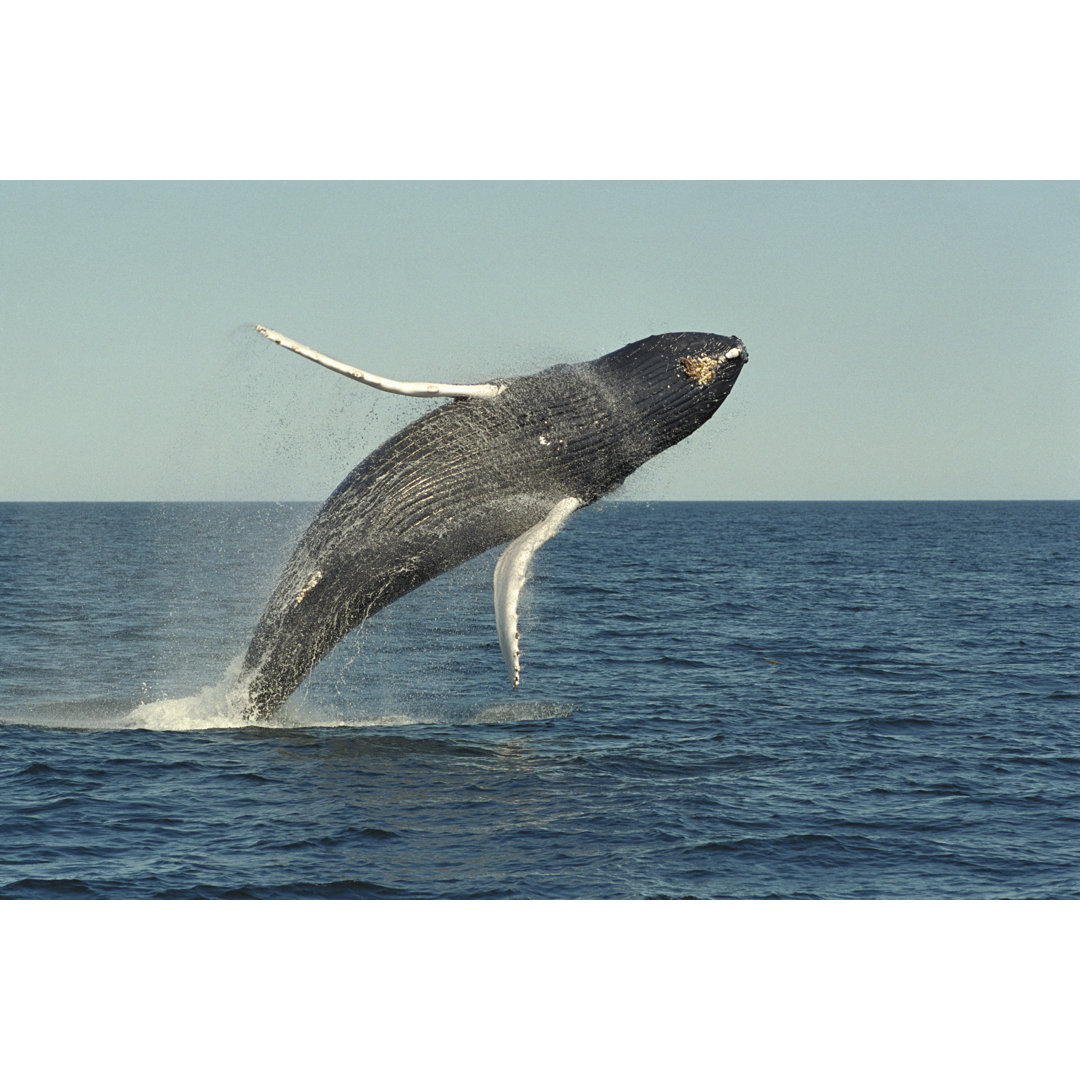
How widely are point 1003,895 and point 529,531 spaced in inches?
243

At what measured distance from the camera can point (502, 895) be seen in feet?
35.9

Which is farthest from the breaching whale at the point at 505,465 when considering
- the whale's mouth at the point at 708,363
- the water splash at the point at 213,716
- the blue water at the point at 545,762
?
the water splash at the point at 213,716

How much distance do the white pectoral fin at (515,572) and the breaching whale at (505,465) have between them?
18mm

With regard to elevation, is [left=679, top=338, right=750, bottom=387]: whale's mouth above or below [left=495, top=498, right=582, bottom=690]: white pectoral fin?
above

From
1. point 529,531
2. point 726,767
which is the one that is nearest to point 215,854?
point 529,531

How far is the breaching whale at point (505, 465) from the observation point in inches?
512

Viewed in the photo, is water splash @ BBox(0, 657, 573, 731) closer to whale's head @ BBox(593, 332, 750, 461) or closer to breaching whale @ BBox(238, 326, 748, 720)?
breaching whale @ BBox(238, 326, 748, 720)

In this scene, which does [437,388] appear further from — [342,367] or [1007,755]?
[1007,755]

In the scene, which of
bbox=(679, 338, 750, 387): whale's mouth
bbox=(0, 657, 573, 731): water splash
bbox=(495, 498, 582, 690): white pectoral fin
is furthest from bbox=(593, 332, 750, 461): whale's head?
bbox=(0, 657, 573, 731): water splash

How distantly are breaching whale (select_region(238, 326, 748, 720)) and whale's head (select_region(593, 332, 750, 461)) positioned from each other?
1 cm

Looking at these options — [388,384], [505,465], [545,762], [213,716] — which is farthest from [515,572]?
[213,716]

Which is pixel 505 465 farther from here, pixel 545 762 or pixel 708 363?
pixel 545 762

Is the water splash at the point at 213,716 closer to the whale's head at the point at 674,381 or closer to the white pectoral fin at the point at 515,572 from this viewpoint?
the white pectoral fin at the point at 515,572

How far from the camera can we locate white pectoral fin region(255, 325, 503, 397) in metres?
11.4
